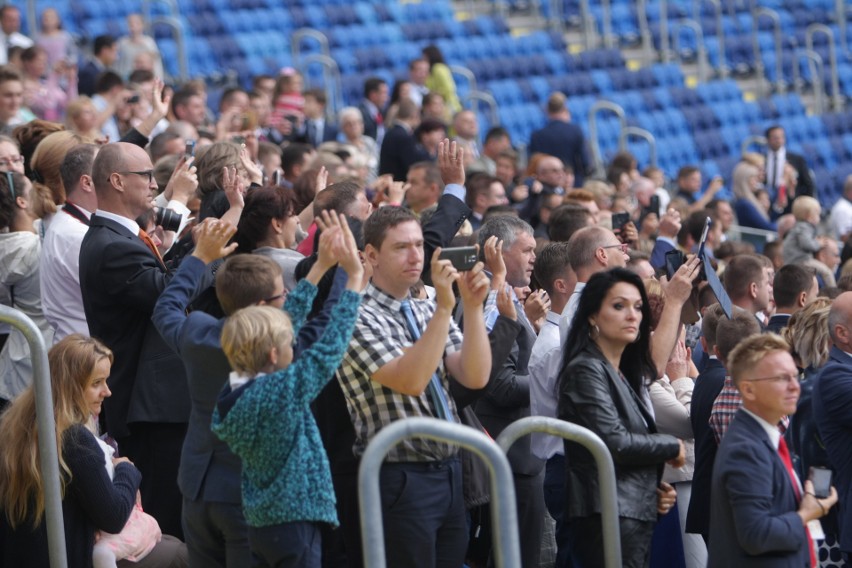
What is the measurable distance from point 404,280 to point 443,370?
33cm

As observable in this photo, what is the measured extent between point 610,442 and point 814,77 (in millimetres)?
15473

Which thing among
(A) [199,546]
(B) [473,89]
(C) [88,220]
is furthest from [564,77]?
(A) [199,546]

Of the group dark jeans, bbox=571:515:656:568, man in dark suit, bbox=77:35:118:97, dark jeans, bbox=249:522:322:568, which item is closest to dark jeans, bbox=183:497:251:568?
dark jeans, bbox=249:522:322:568

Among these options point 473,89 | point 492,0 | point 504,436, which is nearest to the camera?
point 504,436

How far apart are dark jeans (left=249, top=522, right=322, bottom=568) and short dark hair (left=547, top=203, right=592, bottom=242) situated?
129 inches

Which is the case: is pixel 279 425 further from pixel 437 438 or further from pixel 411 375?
pixel 437 438

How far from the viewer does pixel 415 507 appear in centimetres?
445

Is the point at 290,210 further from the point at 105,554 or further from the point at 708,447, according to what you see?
the point at 708,447

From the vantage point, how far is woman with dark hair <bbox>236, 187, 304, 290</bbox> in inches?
206

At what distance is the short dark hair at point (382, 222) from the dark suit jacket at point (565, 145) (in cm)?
811

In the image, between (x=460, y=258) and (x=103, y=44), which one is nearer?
(x=460, y=258)

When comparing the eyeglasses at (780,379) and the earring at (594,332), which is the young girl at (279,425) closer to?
the earring at (594,332)

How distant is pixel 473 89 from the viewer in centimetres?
1583

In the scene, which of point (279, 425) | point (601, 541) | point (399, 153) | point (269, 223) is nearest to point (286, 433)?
point (279, 425)
